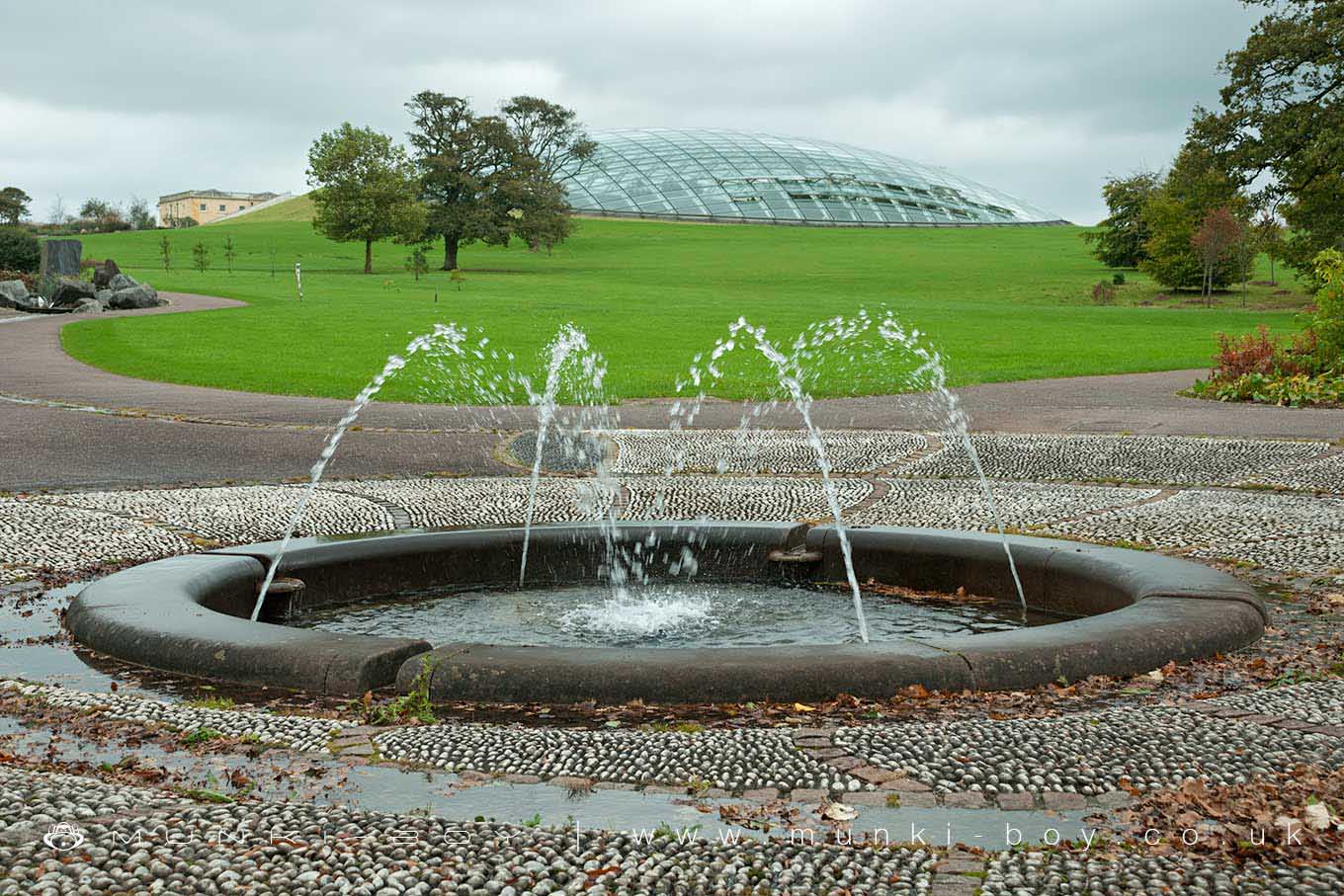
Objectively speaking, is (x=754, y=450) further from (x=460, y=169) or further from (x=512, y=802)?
(x=460, y=169)

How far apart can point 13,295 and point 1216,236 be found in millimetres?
40849

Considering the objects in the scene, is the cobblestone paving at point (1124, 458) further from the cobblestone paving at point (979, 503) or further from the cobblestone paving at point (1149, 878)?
the cobblestone paving at point (1149, 878)

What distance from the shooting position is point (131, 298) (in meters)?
36.8

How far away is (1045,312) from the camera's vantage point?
40.7 m

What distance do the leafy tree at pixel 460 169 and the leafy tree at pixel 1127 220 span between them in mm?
30020

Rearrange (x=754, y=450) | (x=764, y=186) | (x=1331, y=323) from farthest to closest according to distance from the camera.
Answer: (x=764, y=186), (x=1331, y=323), (x=754, y=450)

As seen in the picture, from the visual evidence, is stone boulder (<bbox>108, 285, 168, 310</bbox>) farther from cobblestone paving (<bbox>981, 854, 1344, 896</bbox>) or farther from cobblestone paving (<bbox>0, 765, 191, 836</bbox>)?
cobblestone paving (<bbox>981, 854, 1344, 896</bbox>)

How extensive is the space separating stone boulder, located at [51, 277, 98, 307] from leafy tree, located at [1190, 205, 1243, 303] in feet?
127

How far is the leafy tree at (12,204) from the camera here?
309 feet

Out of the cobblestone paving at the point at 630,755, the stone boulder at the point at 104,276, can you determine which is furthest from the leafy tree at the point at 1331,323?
the stone boulder at the point at 104,276

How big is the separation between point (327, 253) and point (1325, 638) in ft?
231

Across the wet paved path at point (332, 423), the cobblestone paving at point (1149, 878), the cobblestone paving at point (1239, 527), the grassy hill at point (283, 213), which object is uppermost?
the grassy hill at point (283, 213)

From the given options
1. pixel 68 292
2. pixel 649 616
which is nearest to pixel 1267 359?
pixel 649 616

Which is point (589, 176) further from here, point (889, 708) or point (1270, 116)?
point (889, 708)
